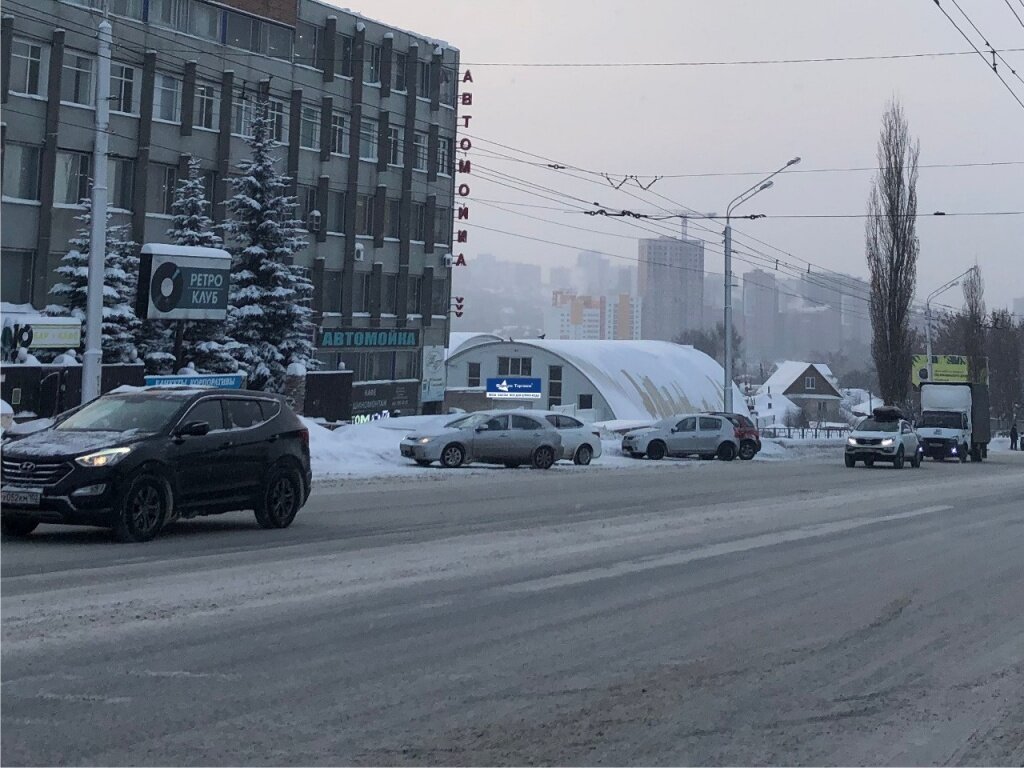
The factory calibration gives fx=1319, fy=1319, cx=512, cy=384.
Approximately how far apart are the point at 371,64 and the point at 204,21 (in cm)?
1014

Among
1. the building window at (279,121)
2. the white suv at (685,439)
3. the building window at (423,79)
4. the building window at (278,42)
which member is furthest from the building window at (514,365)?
the white suv at (685,439)

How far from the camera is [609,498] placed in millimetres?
21656

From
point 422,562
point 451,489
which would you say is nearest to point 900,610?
point 422,562

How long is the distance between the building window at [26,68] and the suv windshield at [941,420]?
34.6 meters

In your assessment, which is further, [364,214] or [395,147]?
[395,147]

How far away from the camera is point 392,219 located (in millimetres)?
64562

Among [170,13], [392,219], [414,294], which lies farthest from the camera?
[414,294]

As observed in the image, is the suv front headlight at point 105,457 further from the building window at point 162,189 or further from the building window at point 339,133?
the building window at point 339,133

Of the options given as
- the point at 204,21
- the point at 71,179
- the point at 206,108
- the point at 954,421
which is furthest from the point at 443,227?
the point at 954,421

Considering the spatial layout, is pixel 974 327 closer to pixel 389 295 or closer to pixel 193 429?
pixel 389 295

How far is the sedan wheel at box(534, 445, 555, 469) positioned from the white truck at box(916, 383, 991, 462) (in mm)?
22432

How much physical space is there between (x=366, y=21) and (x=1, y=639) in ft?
183

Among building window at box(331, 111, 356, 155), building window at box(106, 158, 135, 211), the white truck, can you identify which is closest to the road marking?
the white truck

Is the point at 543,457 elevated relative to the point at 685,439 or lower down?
lower down
